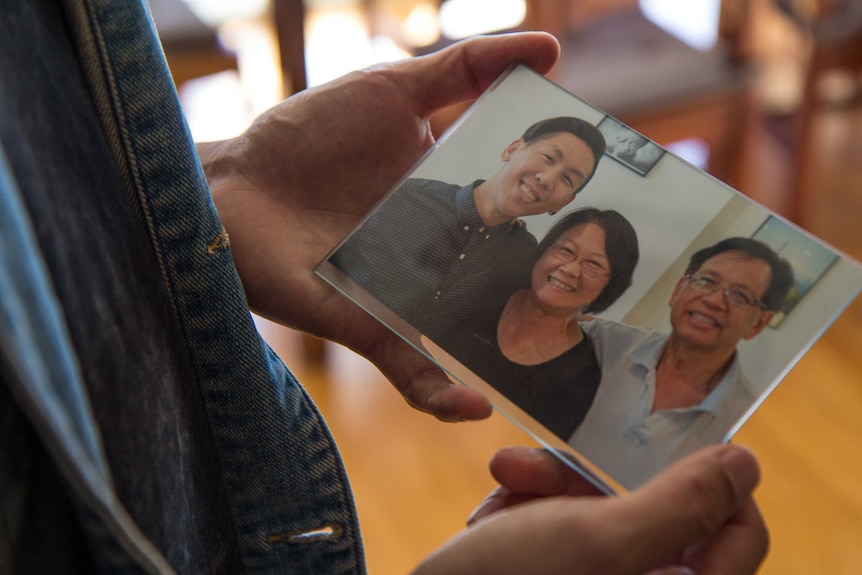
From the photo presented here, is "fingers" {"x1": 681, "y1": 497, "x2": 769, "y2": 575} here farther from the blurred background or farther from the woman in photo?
the blurred background

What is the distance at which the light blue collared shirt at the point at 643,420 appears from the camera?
22.8 inches

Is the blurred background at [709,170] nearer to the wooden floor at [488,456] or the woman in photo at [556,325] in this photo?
the wooden floor at [488,456]

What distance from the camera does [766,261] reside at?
1.99 feet

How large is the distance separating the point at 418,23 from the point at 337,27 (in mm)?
220

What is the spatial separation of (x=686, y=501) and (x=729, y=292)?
161 mm

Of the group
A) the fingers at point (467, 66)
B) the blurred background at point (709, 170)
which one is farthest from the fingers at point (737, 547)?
the blurred background at point (709, 170)

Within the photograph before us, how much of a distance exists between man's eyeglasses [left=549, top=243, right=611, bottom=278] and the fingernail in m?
0.16

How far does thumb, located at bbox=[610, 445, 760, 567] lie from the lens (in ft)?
1.63

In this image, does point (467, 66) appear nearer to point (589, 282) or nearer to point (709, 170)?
point (589, 282)

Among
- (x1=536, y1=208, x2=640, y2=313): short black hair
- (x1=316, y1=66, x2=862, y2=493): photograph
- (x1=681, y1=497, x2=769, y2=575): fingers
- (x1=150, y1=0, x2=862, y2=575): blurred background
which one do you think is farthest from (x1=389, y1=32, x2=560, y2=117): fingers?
(x1=150, y1=0, x2=862, y2=575): blurred background

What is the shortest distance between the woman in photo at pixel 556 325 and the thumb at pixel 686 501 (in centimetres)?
9

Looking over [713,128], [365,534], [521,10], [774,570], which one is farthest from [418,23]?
[774,570]

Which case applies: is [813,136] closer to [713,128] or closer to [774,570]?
[713,128]

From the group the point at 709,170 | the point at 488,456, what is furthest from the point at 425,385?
the point at 709,170
